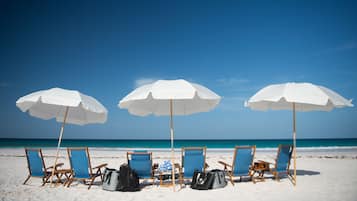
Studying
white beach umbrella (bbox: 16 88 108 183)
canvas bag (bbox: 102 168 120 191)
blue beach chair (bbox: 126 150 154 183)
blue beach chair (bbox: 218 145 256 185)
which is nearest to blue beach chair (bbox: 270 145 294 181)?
blue beach chair (bbox: 218 145 256 185)

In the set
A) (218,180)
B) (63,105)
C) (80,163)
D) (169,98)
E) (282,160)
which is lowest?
(218,180)

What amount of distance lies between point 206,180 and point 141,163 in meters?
1.40

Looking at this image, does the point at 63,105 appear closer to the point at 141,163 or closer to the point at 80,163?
the point at 80,163

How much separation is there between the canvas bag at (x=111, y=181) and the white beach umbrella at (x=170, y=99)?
1303 mm

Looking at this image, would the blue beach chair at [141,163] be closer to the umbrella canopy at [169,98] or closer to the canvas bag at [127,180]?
the canvas bag at [127,180]

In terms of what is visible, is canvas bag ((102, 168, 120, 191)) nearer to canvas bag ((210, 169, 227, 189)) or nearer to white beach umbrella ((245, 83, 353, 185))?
canvas bag ((210, 169, 227, 189))

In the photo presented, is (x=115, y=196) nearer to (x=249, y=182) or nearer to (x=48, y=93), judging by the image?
(x=48, y=93)

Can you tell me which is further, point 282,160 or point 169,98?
point 282,160

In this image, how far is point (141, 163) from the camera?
5.70 metres

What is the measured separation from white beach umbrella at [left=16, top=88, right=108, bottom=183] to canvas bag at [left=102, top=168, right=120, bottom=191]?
4.49 ft

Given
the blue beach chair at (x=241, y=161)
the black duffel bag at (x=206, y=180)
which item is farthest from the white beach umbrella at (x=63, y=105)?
the blue beach chair at (x=241, y=161)

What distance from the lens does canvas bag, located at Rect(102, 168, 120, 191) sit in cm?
559

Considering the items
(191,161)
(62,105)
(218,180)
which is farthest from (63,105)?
(218,180)

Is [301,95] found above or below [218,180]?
above
